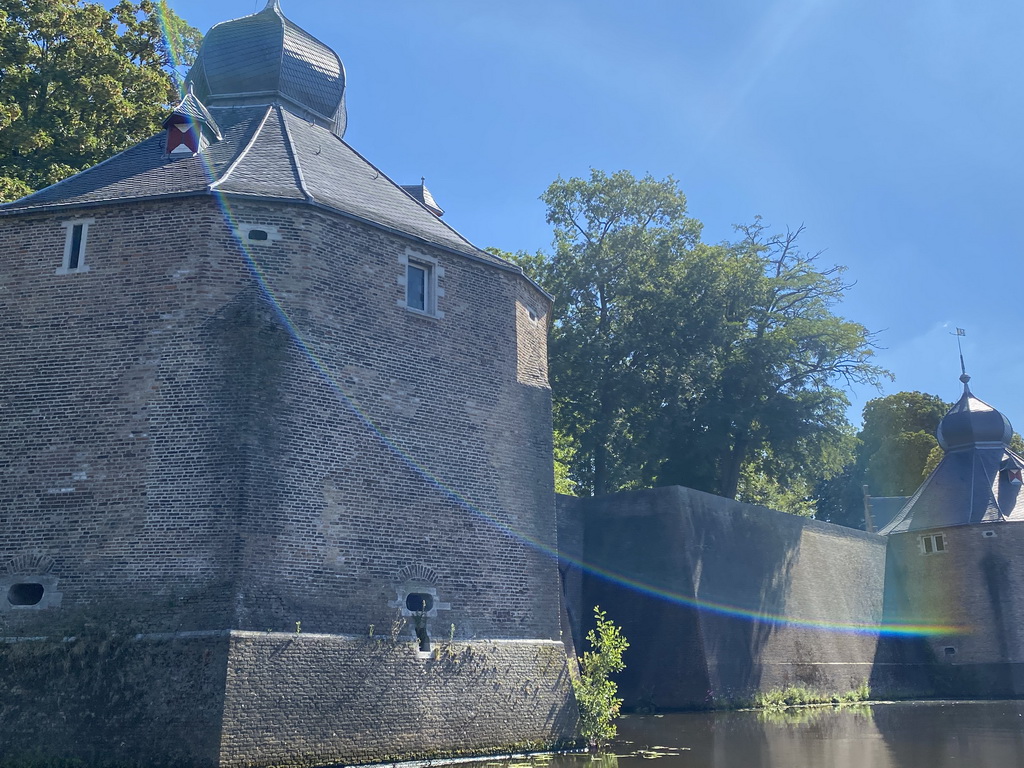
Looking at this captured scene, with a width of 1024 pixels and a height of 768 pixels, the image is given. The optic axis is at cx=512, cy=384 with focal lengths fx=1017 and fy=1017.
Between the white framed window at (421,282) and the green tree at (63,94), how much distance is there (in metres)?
7.74

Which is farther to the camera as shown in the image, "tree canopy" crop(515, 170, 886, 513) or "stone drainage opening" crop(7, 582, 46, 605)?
"tree canopy" crop(515, 170, 886, 513)

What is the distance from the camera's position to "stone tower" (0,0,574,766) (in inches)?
434

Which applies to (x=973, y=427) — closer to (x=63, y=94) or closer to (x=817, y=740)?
(x=817, y=740)

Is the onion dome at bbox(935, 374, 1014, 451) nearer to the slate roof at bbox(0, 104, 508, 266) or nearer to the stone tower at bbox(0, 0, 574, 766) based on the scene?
the stone tower at bbox(0, 0, 574, 766)

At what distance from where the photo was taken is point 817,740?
1414 cm

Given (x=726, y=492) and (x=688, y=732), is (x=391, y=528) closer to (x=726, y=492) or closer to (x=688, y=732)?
(x=688, y=732)

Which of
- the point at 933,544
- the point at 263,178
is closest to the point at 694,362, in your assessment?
the point at 933,544

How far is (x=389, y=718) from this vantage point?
39.1ft

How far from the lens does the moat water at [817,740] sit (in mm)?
11570

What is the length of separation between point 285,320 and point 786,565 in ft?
49.3

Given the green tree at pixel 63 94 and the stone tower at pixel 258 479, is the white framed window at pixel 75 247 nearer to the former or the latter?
the stone tower at pixel 258 479

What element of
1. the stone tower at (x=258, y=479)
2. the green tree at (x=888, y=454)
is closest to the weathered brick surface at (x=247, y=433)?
the stone tower at (x=258, y=479)

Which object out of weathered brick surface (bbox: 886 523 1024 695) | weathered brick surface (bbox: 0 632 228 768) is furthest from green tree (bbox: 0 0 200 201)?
weathered brick surface (bbox: 886 523 1024 695)

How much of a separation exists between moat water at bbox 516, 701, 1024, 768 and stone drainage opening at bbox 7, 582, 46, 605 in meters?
6.26
